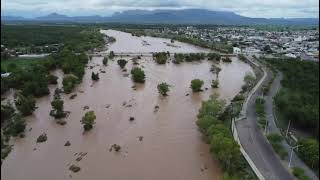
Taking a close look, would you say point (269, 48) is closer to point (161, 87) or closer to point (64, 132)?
point (161, 87)

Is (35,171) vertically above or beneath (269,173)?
beneath

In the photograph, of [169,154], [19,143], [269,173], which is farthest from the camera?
[19,143]

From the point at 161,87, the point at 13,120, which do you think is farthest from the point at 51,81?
the point at 13,120

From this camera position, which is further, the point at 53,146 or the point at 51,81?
the point at 51,81

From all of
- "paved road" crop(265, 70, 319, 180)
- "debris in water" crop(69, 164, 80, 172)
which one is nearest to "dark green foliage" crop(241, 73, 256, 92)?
"paved road" crop(265, 70, 319, 180)

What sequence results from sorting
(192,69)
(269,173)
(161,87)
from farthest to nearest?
(192,69), (161,87), (269,173)

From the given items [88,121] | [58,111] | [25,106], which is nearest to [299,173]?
[88,121]
